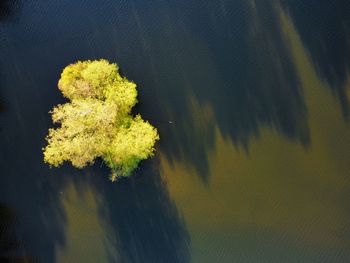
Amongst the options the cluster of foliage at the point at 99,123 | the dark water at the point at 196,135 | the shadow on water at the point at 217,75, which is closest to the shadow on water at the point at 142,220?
the dark water at the point at 196,135

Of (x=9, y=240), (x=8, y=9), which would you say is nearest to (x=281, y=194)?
(x=9, y=240)

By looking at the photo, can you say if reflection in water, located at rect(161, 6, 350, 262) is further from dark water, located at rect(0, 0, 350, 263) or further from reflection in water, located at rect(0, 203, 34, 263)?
reflection in water, located at rect(0, 203, 34, 263)

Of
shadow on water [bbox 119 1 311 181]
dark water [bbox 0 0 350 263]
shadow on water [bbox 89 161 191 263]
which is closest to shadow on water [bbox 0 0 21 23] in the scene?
dark water [bbox 0 0 350 263]

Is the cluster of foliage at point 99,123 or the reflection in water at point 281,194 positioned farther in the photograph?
the reflection in water at point 281,194

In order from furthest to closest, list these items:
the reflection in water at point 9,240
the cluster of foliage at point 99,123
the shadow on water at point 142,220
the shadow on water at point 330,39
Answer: the reflection in water at point 9,240, the shadow on water at point 142,220, the shadow on water at point 330,39, the cluster of foliage at point 99,123

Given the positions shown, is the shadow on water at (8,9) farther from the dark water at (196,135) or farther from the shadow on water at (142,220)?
the shadow on water at (142,220)

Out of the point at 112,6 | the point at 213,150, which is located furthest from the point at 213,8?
the point at 213,150
